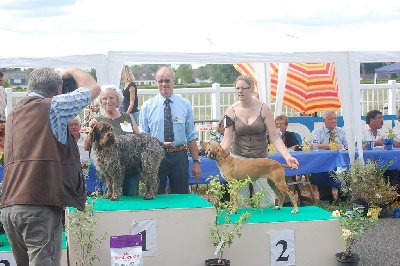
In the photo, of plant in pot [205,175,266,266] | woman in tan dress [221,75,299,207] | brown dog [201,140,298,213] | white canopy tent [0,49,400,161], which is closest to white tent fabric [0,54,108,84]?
white canopy tent [0,49,400,161]

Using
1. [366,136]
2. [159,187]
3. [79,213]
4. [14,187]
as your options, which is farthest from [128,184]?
[366,136]

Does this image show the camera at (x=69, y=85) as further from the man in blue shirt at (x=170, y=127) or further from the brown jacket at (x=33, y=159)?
the man in blue shirt at (x=170, y=127)

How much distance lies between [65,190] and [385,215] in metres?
5.10

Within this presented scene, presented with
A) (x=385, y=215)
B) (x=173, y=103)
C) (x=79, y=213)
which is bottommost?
(x=385, y=215)

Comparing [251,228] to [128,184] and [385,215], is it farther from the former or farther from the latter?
[385,215]

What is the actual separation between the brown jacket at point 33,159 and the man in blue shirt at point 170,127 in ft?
6.22

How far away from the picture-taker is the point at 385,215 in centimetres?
739

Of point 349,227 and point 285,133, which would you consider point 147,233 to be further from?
point 285,133

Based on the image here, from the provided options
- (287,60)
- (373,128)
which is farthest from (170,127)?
(373,128)

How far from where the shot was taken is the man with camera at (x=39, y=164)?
304 centimetres

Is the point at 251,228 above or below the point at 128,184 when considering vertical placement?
below

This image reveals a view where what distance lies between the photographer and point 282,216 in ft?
15.1

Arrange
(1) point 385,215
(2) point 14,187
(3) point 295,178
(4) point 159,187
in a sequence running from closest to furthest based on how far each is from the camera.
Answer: (2) point 14,187 → (4) point 159,187 → (1) point 385,215 → (3) point 295,178

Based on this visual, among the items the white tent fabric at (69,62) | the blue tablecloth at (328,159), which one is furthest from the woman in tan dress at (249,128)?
the blue tablecloth at (328,159)
